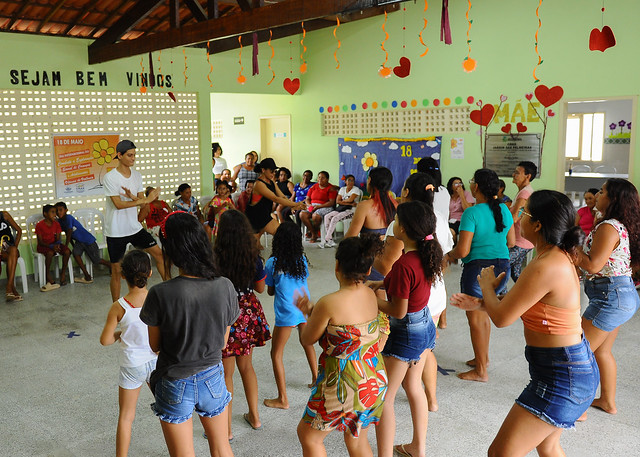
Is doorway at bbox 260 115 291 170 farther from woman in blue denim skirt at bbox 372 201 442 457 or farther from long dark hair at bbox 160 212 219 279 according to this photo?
long dark hair at bbox 160 212 219 279

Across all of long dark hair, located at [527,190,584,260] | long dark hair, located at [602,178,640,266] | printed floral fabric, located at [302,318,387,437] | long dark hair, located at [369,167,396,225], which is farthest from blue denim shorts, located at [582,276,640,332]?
printed floral fabric, located at [302,318,387,437]

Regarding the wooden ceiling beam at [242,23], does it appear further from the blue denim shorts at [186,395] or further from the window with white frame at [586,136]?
the window with white frame at [586,136]

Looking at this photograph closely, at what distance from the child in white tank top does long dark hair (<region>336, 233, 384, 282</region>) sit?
1067 mm

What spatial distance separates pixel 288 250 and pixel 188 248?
46.1 inches

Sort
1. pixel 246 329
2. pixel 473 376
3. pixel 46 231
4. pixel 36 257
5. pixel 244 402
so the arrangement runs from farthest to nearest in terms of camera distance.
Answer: pixel 36 257 < pixel 46 231 < pixel 473 376 < pixel 244 402 < pixel 246 329

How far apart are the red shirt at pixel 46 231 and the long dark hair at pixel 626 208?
636 centimetres

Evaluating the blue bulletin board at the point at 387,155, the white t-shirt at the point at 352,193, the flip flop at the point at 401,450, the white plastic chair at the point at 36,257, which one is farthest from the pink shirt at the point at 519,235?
the white plastic chair at the point at 36,257

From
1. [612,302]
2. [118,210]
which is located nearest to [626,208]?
[612,302]

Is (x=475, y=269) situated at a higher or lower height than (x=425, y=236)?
lower

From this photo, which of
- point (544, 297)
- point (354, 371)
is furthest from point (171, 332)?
point (544, 297)

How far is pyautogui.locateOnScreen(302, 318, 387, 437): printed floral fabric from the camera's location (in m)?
2.48

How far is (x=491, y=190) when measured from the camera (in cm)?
413

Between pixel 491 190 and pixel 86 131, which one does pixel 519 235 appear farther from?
pixel 86 131

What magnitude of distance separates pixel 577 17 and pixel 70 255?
7.07 metres
